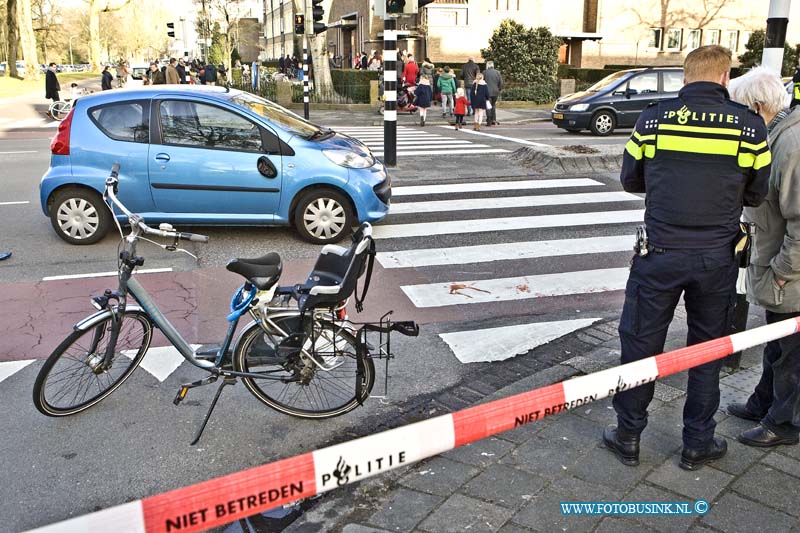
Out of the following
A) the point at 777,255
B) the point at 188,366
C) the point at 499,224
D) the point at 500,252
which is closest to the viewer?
the point at 777,255

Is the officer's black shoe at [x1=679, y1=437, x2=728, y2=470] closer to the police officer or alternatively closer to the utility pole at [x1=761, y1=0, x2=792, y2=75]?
the police officer

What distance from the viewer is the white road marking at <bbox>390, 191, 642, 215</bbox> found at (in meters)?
9.83

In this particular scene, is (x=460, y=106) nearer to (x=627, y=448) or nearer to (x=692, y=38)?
(x=627, y=448)

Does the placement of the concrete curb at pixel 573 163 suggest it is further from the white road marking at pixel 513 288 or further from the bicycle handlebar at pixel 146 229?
the bicycle handlebar at pixel 146 229

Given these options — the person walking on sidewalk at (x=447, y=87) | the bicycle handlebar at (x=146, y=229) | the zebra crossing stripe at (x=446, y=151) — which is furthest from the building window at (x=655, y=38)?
the bicycle handlebar at (x=146, y=229)

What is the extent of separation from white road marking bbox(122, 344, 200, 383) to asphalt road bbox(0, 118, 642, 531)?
75 millimetres

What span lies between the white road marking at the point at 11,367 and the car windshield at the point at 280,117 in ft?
12.3

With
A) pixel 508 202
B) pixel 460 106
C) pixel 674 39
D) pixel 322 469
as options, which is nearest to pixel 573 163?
pixel 508 202

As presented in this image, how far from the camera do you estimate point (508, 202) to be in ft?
33.4

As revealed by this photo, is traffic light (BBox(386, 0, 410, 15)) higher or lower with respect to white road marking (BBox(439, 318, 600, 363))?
higher

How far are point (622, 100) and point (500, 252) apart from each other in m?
12.5

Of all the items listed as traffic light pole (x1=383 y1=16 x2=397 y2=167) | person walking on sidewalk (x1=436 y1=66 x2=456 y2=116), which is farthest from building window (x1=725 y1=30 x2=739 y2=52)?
traffic light pole (x1=383 y1=16 x2=397 y2=167)

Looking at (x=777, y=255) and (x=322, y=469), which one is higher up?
(x=777, y=255)

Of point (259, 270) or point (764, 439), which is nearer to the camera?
point (764, 439)
